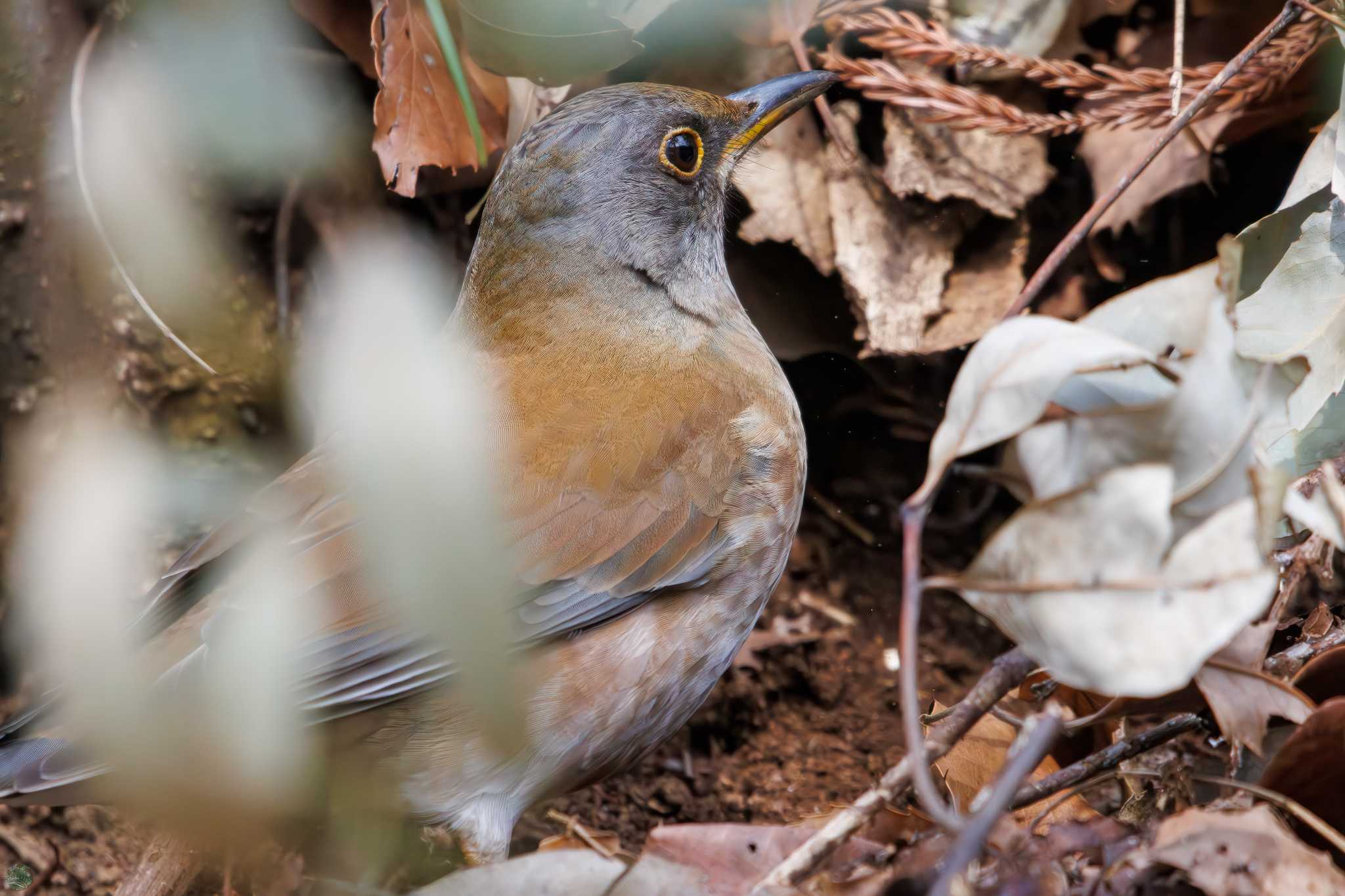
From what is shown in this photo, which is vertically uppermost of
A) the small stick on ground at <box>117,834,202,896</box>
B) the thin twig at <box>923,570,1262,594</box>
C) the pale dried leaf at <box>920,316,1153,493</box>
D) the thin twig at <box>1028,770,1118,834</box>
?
the pale dried leaf at <box>920,316,1153,493</box>

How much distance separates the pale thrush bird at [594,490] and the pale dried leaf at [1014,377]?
3.94 feet

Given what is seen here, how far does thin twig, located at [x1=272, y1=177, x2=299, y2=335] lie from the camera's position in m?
3.98

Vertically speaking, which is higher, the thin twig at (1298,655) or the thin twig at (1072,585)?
the thin twig at (1072,585)

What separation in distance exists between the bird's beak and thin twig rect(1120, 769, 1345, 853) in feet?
6.39

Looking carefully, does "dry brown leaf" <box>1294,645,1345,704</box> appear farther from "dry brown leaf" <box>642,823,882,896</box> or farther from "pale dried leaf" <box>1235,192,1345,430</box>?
"dry brown leaf" <box>642,823,882,896</box>

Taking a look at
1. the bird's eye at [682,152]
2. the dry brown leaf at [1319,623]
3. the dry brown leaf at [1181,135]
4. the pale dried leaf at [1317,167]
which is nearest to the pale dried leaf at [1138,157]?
the dry brown leaf at [1181,135]

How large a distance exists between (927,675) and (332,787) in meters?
1.92

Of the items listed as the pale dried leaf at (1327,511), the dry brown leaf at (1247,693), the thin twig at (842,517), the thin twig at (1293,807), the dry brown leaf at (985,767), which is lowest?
the thin twig at (842,517)

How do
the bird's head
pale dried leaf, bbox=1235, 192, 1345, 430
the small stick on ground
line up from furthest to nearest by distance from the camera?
the bird's head
the small stick on ground
pale dried leaf, bbox=1235, 192, 1345, 430

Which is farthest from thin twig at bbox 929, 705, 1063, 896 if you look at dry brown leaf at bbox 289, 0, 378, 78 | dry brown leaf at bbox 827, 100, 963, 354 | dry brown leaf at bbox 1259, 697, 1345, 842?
dry brown leaf at bbox 289, 0, 378, 78

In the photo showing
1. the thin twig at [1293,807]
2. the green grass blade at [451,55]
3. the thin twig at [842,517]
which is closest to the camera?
the thin twig at [1293,807]

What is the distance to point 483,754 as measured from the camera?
274cm

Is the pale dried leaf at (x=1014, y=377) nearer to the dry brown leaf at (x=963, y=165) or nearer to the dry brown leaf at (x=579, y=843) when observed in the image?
the dry brown leaf at (x=579, y=843)

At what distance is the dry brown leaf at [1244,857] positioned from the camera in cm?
189
